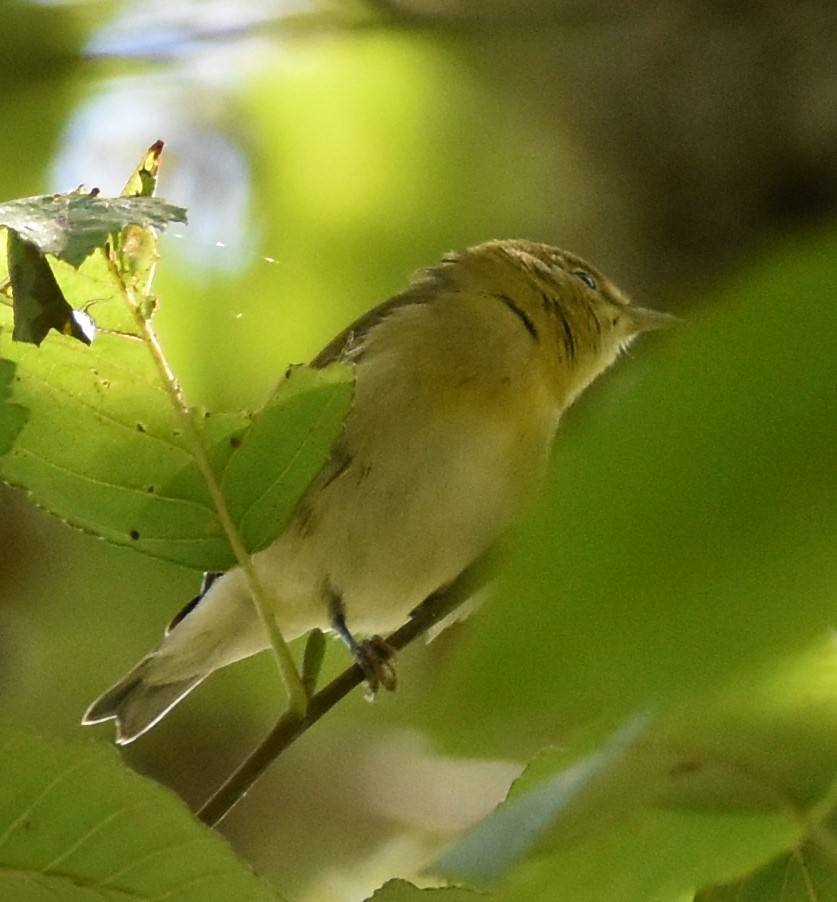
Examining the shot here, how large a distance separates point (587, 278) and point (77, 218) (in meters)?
1.42

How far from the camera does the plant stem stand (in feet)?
2.54

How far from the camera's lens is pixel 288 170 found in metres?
2.15

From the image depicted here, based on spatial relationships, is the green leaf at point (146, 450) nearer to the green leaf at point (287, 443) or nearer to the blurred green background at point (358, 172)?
the green leaf at point (287, 443)

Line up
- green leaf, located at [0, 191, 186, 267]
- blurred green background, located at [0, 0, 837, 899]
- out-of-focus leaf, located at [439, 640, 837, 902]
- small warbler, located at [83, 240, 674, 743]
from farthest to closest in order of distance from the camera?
blurred green background, located at [0, 0, 837, 899], small warbler, located at [83, 240, 674, 743], green leaf, located at [0, 191, 186, 267], out-of-focus leaf, located at [439, 640, 837, 902]

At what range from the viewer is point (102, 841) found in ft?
2.02

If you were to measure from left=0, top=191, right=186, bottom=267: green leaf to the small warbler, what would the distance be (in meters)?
0.78

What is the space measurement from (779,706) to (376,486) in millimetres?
1258

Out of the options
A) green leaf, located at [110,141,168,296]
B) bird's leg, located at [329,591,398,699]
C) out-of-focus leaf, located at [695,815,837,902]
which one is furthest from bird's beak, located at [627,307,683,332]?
out-of-focus leaf, located at [695,815,837,902]

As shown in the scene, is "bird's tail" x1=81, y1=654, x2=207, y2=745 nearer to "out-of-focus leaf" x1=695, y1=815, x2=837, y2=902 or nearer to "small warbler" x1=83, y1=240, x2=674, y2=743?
"small warbler" x1=83, y1=240, x2=674, y2=743

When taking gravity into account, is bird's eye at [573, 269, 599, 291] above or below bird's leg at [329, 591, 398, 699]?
above

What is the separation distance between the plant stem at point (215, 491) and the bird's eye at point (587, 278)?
3.93ft

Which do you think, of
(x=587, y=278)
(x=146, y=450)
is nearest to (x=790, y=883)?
(x=146, y=450)

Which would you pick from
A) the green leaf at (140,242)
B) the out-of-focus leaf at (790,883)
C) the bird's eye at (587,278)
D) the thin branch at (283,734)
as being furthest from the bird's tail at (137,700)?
the out-of-focus leaf at (790,883)

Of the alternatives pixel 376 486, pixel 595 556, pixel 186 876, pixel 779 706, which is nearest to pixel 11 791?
pixel 186 876
